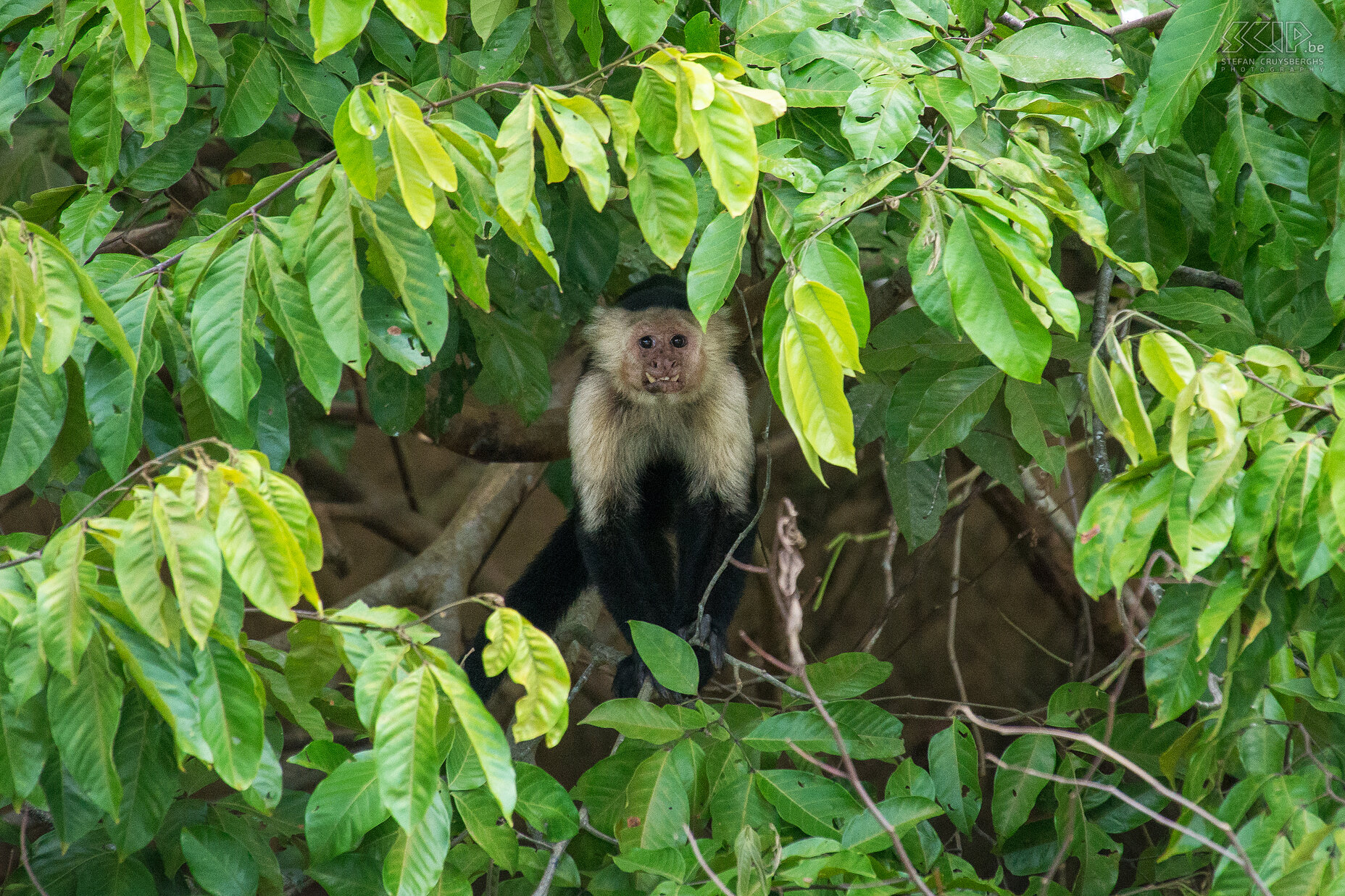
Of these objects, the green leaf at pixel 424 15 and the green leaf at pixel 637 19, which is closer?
the green leaf at pixel 424 15

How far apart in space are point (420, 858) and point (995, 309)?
1.01 meters

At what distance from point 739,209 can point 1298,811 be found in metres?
1.08

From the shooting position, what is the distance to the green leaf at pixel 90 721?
1.35 m

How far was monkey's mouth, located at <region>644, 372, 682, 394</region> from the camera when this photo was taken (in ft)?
9.52

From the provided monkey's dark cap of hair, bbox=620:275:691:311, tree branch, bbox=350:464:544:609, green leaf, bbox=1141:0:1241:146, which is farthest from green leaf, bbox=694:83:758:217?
tree branch, bbox=350:464:544:609

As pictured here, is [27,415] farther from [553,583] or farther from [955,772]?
[553,583]

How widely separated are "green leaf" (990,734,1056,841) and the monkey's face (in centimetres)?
125

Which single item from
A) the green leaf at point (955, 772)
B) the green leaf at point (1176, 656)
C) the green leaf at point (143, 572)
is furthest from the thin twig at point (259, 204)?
the green leaf at point (955, 772)

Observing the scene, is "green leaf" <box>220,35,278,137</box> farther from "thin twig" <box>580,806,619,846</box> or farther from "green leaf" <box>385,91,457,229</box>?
"thin twig" <box>580,806,619,846</box>

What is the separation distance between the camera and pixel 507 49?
195 cm

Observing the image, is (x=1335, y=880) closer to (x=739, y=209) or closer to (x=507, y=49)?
(x=739, y=209)

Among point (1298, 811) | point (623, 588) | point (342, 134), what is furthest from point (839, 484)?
point (342, 134)

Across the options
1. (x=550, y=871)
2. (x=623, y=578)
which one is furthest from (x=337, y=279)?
(x=623, y=578)

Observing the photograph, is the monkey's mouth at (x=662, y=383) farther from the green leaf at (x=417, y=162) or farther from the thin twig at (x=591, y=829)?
the green leaf at (x=417, y=162)
